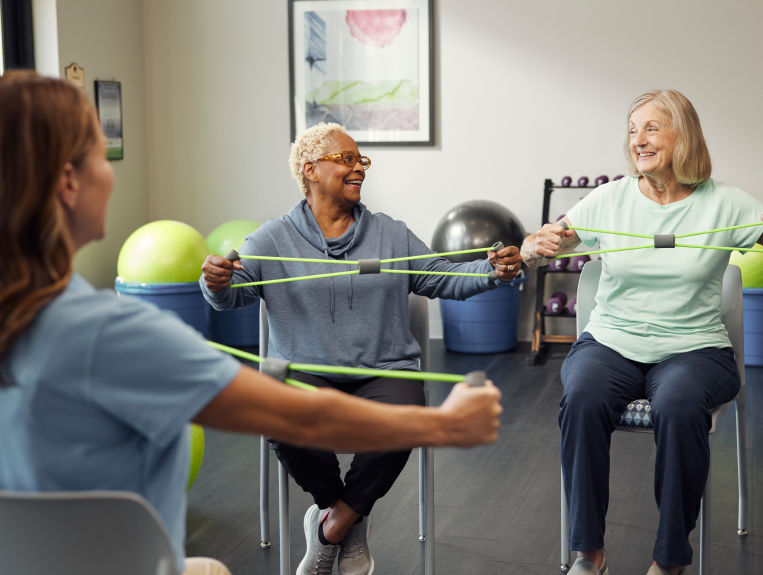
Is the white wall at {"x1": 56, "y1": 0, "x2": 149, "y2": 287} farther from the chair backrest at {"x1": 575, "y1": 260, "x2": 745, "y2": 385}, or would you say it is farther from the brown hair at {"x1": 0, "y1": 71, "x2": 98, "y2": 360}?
the brown hair at {"x1": 0, "y1": 71, "x2": 98, "y2": 360}

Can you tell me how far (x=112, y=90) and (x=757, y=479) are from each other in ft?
13.9

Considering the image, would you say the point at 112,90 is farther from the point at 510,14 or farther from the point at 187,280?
the point at 510,14

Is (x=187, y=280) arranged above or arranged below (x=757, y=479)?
above

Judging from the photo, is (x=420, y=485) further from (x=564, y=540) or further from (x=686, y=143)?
(x=686, y=143)

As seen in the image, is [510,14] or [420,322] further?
[510,14]

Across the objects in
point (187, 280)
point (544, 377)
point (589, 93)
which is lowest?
point (544, 377)

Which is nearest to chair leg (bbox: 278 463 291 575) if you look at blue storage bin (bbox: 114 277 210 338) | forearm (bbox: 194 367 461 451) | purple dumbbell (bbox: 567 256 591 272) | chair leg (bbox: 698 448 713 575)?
chair leg (bbox: 698 448 713 575)

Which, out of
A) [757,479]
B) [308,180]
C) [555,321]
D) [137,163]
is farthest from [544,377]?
[137,163]

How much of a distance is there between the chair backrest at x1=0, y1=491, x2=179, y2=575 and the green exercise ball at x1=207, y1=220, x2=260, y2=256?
426 cm

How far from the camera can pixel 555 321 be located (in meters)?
5.81

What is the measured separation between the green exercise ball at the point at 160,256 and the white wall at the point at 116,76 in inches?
18.1

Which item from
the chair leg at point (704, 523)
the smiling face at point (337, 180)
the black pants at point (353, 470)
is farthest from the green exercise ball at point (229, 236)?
the chair leg at point (704, 523)

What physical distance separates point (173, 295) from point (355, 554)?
9.33 feet

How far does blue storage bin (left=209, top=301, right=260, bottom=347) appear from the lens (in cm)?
566
